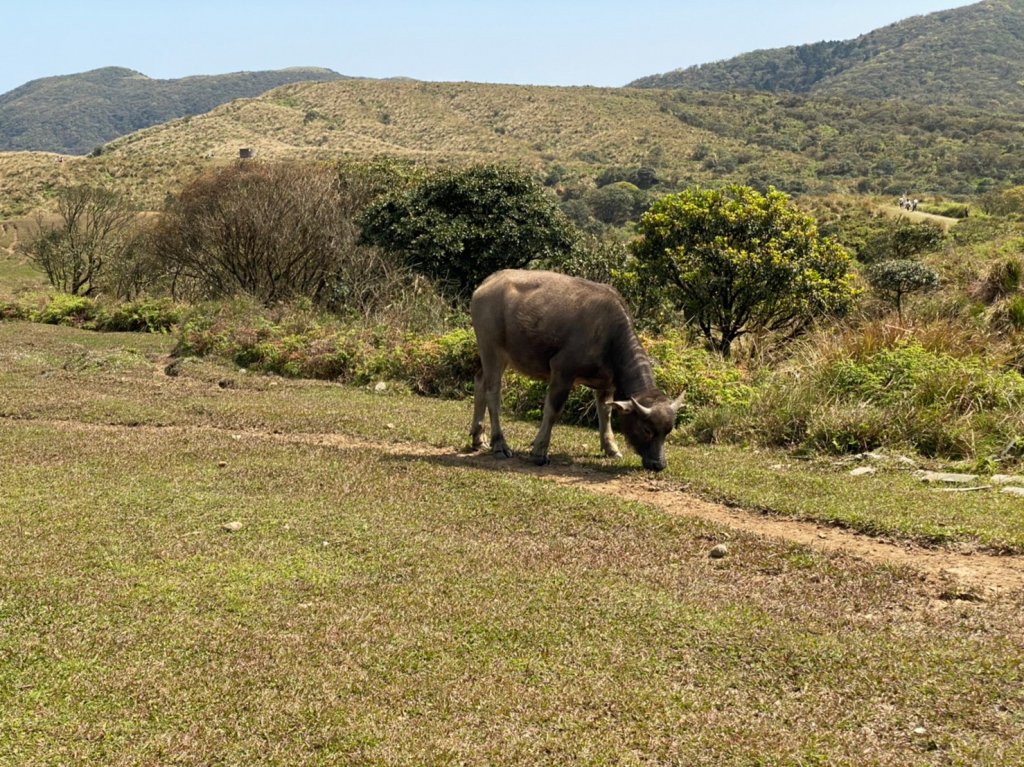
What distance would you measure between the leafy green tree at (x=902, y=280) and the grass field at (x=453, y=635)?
38.0 feet

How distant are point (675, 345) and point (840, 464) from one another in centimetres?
587

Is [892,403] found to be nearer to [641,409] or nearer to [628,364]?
[628,364]

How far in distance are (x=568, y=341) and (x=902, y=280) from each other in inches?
467

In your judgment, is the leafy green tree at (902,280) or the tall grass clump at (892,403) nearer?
the tall grass clump at (892,403)

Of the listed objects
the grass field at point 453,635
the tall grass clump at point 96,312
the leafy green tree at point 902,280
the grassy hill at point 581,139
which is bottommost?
the tall grass clump at point 96,312

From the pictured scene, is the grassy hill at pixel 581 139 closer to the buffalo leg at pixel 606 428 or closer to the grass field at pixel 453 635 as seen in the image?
the buffalo leg at pixel 606 428

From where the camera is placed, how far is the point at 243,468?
11.4 meters

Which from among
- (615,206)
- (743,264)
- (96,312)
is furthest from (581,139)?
(743,264)

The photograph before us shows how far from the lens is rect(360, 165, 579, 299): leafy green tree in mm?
28422

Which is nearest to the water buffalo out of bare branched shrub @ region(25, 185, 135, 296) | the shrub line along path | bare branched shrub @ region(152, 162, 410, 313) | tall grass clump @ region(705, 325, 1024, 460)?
the shrub line along path

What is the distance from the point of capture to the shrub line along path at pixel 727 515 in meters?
7.39

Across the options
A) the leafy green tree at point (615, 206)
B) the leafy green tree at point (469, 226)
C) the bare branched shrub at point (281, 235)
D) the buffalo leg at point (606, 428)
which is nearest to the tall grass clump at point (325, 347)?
the bare branched shrub at point (281, 235)

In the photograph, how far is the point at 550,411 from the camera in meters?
12.0

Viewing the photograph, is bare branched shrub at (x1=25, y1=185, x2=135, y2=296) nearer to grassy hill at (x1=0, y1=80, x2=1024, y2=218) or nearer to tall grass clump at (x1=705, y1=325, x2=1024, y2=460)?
grassy hill at (x1=0, y1=80, x2=1024, y2=218)
